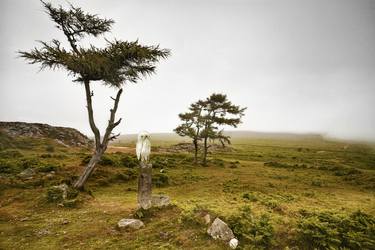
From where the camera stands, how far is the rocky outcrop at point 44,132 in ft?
132

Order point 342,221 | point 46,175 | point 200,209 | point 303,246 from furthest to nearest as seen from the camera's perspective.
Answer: point 46,175
point 200,209
point 342,221
point 303,246

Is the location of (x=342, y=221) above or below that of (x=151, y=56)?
below

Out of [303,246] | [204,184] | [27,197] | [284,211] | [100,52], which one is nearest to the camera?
[303,246]

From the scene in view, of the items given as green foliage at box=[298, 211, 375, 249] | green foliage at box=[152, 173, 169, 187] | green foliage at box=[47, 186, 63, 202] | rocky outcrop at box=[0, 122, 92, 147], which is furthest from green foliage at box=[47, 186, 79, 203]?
rocky outcrop at box=[0, 122, 92, 147]

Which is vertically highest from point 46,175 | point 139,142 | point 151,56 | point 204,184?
point 151,56

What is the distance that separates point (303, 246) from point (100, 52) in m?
14.3

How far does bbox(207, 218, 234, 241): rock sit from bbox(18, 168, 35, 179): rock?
44.3 feet

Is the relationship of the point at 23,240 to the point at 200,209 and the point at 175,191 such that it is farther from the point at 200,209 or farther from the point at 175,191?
the point at 175,191

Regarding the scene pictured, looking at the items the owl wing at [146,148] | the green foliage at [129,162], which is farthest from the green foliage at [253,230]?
the green foliage at [129,162]

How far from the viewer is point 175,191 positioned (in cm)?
1738

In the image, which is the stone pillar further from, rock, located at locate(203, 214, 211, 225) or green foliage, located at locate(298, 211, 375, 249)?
green foliage, located at locate(298, 211, 375, 249)

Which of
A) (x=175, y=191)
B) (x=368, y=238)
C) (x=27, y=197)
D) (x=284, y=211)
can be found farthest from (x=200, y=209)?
(x=27, y=197)

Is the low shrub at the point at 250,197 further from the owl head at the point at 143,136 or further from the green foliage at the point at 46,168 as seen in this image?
the green foliage at the point at 46,168

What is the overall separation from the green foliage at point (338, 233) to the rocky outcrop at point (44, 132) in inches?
1675
